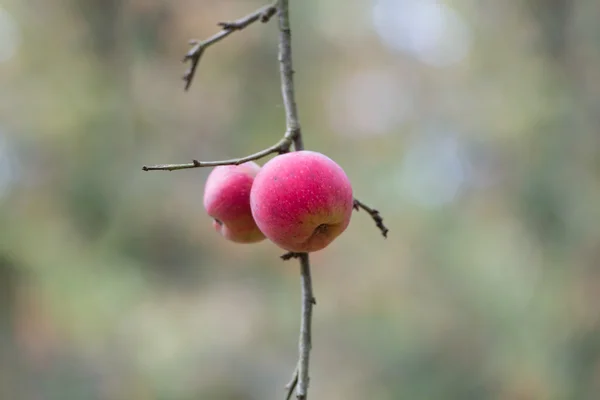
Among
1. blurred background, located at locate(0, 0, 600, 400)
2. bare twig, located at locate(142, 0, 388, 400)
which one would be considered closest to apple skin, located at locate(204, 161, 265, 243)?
bare twig, located at locate(142, 0, 388, 400)

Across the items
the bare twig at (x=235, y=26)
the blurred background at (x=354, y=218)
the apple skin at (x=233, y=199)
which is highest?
the bare twig at (x=235, y=26)

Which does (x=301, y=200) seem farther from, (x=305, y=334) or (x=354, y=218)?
(x=354, y=218)

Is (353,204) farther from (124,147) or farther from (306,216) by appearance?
(124,147)

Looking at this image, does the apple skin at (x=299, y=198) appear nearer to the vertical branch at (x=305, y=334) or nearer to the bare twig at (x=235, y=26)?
the vertical branch at (x=305, y=334)

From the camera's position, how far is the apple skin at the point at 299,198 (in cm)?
46

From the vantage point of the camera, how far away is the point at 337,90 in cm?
255

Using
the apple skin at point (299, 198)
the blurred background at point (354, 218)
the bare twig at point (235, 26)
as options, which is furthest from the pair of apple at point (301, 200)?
the blurred background at point (354, 218)

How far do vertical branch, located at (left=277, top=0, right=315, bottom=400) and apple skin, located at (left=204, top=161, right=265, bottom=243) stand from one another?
0.07 m

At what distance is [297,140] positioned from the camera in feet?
1.67

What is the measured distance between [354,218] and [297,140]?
6.72 feet

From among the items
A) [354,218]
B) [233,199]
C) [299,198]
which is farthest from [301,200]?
[354,218]

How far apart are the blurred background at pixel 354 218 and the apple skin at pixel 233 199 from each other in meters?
1.71

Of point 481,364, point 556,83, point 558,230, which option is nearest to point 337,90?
point 556,83

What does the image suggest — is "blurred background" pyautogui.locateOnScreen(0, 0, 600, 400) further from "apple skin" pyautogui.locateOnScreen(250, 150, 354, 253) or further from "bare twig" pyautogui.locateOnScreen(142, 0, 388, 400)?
"apple skin" pyautogui.locateOnScreen(250, 150, 354, 253)
